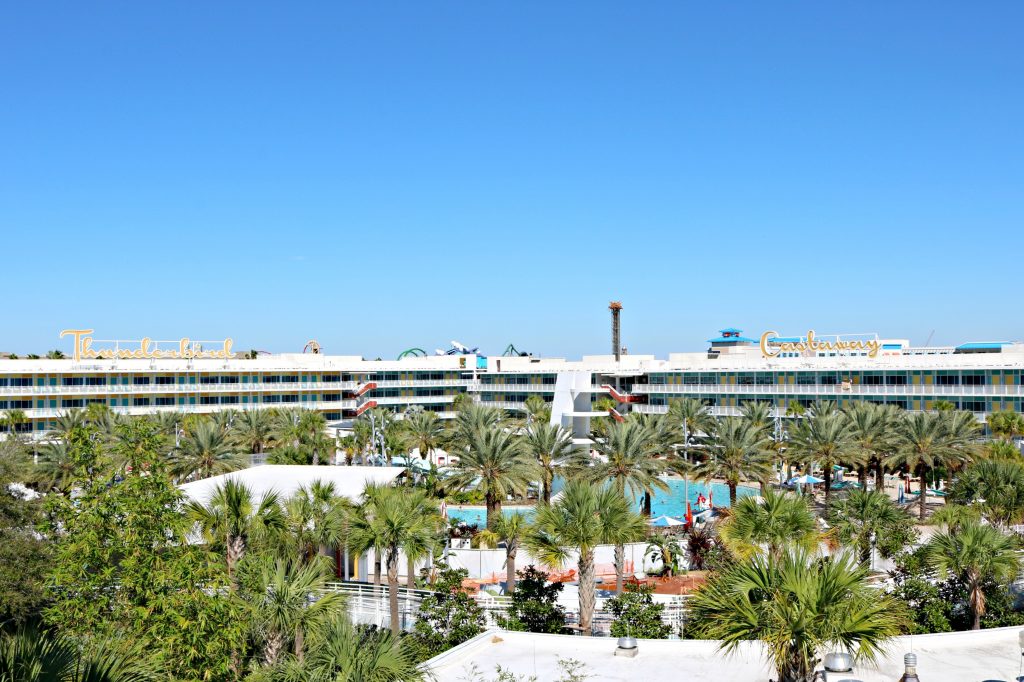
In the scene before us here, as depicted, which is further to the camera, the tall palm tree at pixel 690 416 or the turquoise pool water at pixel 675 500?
the tall palm tree at pixel 690 416

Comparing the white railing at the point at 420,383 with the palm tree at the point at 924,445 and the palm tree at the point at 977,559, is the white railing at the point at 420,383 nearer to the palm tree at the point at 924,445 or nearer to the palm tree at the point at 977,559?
the palm tree at the point at 924,445

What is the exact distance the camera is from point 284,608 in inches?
816

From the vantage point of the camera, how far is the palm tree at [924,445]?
49.1 metres

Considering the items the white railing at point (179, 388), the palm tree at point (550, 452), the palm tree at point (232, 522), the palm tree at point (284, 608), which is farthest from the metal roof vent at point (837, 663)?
the white railing at point (179, 388)

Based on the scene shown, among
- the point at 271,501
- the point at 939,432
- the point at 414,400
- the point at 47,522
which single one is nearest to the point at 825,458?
the point at 939,432

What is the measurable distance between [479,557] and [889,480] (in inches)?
1645

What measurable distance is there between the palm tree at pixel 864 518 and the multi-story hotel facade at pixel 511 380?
1170 inches

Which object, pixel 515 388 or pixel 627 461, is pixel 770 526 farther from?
pixel 515 388

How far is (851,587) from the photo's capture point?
16312 mm

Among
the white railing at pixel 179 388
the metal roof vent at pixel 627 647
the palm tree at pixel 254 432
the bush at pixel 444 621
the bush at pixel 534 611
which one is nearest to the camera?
the metal roof vent at pixel 627 647

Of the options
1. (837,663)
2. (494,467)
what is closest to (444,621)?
(837,663)

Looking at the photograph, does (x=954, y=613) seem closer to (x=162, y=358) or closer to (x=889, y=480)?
(x=889, y=480)

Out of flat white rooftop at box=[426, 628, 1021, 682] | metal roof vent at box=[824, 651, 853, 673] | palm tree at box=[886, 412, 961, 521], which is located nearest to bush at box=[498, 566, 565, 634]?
flat white rooftop at box=[426, 628, 1021, 682]

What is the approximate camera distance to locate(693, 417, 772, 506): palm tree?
48772mm
